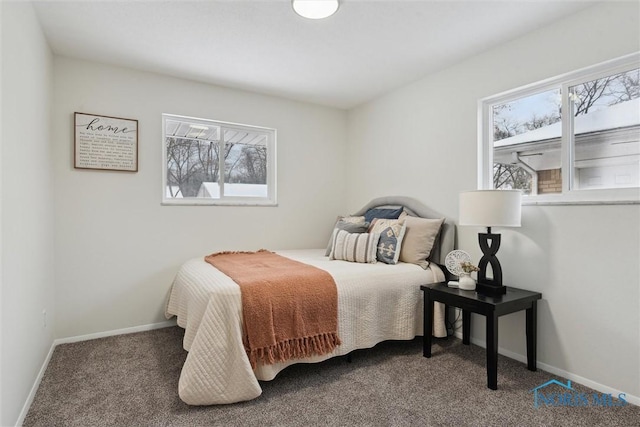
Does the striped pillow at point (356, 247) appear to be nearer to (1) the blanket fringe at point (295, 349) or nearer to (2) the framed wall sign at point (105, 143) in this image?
(1) the blanket fringe at point (295, 349)

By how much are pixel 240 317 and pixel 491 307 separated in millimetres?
1485

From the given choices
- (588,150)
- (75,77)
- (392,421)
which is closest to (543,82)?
(588,150)

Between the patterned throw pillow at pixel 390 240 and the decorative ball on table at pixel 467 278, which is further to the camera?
the patterned throw pillow at pixel 390 240

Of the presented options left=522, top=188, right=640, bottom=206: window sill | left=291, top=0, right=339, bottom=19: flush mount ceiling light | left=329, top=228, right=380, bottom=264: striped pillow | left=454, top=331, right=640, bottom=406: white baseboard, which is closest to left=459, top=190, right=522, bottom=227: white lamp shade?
left=522, top=188, right=640, bottom=206: window sill

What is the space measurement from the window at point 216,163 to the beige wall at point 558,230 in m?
1.69

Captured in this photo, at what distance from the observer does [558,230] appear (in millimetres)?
2322

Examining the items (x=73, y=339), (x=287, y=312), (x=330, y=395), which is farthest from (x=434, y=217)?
(x=73, y=339)

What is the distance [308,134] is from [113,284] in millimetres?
2518

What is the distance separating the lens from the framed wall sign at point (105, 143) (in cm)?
293

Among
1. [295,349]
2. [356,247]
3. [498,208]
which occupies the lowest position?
[295,349]

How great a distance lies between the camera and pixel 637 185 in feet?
6.73

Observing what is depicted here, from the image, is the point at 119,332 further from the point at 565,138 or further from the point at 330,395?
the point at 565,138

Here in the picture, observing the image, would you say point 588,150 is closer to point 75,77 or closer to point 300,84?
point 300,84

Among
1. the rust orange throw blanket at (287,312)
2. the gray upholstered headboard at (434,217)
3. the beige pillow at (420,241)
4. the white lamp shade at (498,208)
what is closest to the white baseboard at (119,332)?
the rust orange throw blanket at (287,312)
